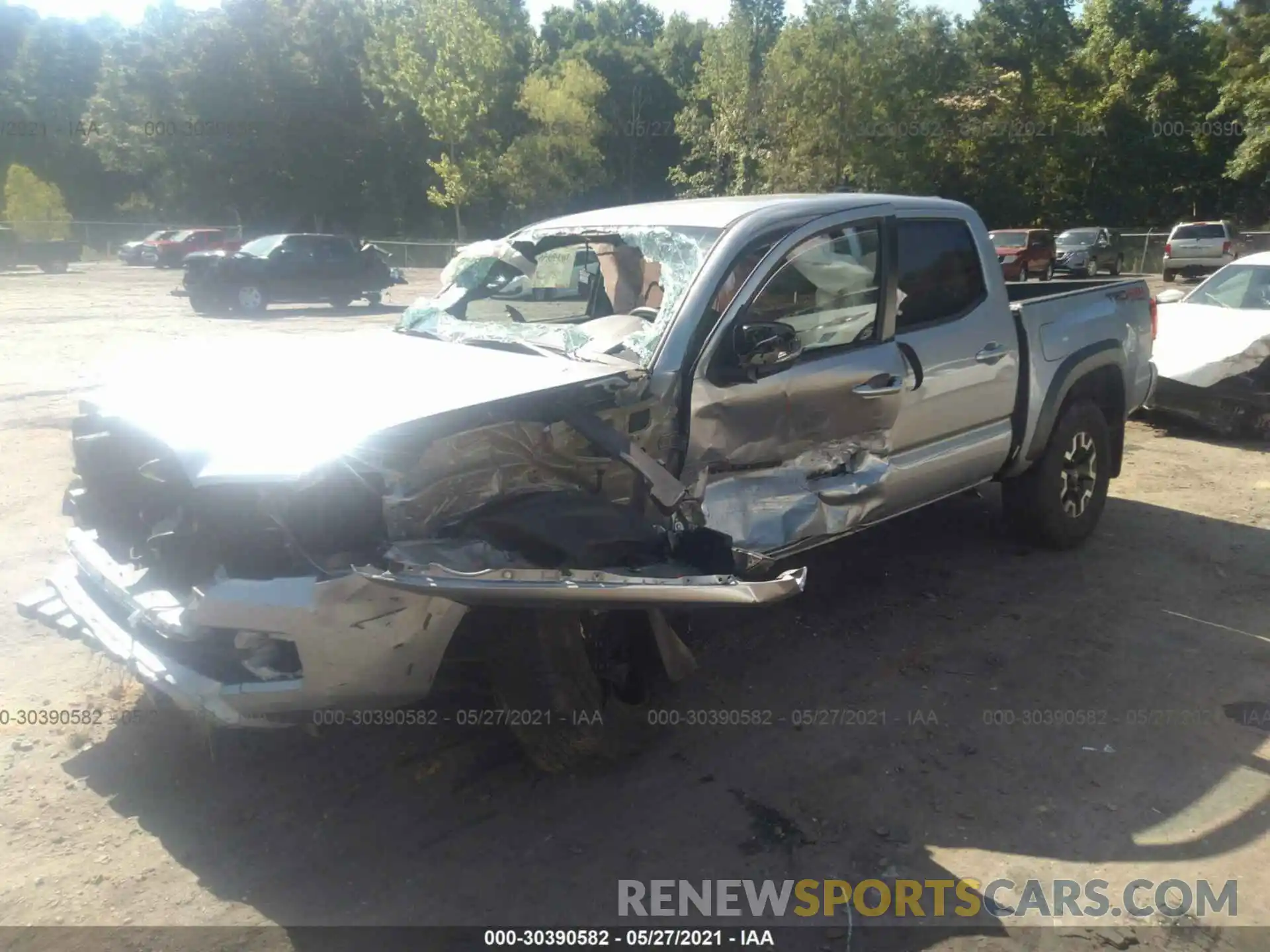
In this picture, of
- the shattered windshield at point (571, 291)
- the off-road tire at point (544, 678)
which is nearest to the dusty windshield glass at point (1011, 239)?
the shattered windshield at point (571, 291)

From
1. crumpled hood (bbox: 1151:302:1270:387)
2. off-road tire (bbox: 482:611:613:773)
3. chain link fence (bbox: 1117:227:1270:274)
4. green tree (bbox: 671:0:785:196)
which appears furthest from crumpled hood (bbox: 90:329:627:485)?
green tree (bbox: 671:0:785:196)

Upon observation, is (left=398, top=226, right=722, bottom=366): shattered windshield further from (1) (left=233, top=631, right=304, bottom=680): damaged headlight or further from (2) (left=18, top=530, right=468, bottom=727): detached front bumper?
(1) (left=233, top=631, right=304, bottom=680): damaged headlight

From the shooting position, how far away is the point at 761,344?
12.8ft

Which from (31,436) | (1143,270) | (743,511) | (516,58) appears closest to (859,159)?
(1143,270)

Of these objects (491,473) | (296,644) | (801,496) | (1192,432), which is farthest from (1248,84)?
(296,644)

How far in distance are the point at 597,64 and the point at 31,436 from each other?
4999cm

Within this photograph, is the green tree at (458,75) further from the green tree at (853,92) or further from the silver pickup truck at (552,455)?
the silver pickup truck at (552,455)

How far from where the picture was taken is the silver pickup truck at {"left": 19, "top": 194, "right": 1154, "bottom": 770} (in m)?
3.01

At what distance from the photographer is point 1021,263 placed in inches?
996

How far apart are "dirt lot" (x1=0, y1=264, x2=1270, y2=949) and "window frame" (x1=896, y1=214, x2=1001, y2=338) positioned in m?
1.47

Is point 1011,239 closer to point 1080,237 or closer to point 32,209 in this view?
point 1080,237

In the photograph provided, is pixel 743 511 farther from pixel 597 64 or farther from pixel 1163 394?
pixel 597 64

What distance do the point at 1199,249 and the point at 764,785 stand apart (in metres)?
28.9

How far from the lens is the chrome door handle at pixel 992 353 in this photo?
5.08 m
